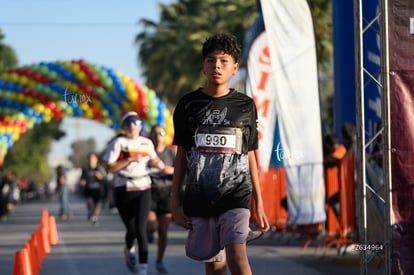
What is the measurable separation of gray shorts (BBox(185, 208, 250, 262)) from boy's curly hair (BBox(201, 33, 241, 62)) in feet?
3.05

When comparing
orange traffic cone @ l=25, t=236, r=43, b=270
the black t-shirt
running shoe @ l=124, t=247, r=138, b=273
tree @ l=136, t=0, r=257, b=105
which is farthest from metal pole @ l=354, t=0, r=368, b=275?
tree @ l=136, t=0, r=257, b=105

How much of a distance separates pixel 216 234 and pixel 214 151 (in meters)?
0.48

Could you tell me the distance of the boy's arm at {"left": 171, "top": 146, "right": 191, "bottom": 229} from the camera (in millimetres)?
6051

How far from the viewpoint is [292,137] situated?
481 inches

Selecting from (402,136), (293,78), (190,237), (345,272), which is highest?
(293,78)

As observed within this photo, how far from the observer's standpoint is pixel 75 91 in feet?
79.2

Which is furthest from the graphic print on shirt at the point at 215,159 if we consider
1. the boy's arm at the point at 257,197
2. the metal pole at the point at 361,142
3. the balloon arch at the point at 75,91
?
the balloon arch at the point at 75,91

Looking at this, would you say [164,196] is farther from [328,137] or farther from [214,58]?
[214,58]

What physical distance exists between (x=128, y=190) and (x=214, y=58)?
4677mm

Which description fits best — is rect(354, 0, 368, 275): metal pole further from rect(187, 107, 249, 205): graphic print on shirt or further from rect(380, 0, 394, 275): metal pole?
rect(187, 107, 249, 205): graphic print on shirt

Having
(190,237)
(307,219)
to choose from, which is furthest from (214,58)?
(307,219)

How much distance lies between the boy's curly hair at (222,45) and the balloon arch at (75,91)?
17.6 meters

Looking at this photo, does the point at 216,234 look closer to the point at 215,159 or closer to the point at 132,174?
the point at 215,159

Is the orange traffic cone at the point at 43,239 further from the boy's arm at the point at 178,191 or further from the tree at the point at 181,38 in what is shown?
the tree at the point at 181,38
